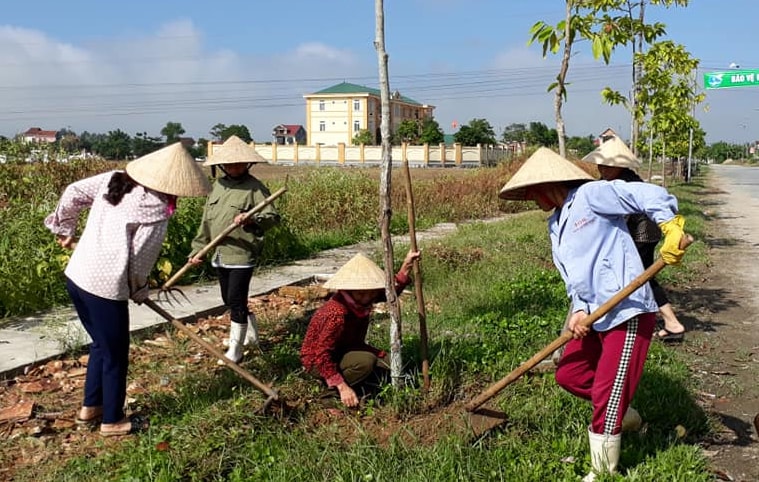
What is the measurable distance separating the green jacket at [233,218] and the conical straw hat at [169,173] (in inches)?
43.4

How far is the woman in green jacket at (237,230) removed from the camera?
4941 mm

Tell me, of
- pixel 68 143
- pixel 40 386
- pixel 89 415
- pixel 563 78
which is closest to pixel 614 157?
pixel 563 78

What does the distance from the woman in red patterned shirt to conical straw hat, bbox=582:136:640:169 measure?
1974 mm

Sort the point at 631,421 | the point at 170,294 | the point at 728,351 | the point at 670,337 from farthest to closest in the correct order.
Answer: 1. the point at 170,294
2. the point at 670,337
3. the point at 728,351
4. the point at 631,421

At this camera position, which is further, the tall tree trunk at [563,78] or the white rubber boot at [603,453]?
the tall tree trunk at [563,78]

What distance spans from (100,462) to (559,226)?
237 centimetres

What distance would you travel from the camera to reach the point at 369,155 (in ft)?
181

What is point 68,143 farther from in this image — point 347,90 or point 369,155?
point 347,90

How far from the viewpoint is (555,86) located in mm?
6277

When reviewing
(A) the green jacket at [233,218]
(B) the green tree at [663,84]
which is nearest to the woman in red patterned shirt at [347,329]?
(A) the green jacket at [233,218]

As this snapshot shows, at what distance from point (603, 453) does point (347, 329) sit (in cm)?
151

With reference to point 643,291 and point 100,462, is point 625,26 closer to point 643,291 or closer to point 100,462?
point 643,291

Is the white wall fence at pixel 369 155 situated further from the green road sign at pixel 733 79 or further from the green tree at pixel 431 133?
the green road sign at pixel 733 79

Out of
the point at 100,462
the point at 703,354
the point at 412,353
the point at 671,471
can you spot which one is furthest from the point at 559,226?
the point at 703,354
